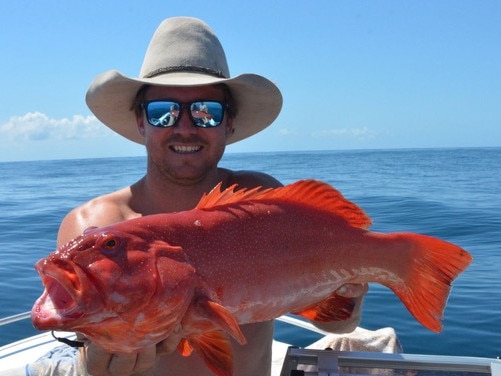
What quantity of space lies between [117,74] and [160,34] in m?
0.44

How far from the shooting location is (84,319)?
1.87 m

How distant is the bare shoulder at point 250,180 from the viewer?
366 cm

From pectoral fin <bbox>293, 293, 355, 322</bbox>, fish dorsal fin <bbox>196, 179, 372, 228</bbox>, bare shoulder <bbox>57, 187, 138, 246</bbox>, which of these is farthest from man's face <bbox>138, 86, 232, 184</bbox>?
pectoral fin <bbox>293, 293, 355, 322</bbox>

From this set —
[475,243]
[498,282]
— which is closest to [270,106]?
[498,282]

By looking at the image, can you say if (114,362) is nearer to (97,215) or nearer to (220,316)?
(220,316)

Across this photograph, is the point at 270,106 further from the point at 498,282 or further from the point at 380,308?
the point at 498,282

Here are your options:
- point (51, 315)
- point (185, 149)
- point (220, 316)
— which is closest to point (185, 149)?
point (185, 149)

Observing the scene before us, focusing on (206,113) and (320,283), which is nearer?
(320,283)

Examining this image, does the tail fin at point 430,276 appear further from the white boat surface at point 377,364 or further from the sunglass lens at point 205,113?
the sunglass lens at point 205,113

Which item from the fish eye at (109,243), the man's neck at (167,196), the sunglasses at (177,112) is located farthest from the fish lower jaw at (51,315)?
the man's neck at (167,196)

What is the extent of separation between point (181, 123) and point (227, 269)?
3.68ft

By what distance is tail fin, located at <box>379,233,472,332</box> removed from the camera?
266 centimetres

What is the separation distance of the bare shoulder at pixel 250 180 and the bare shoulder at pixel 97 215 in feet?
2.42

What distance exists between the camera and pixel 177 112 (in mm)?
3057
